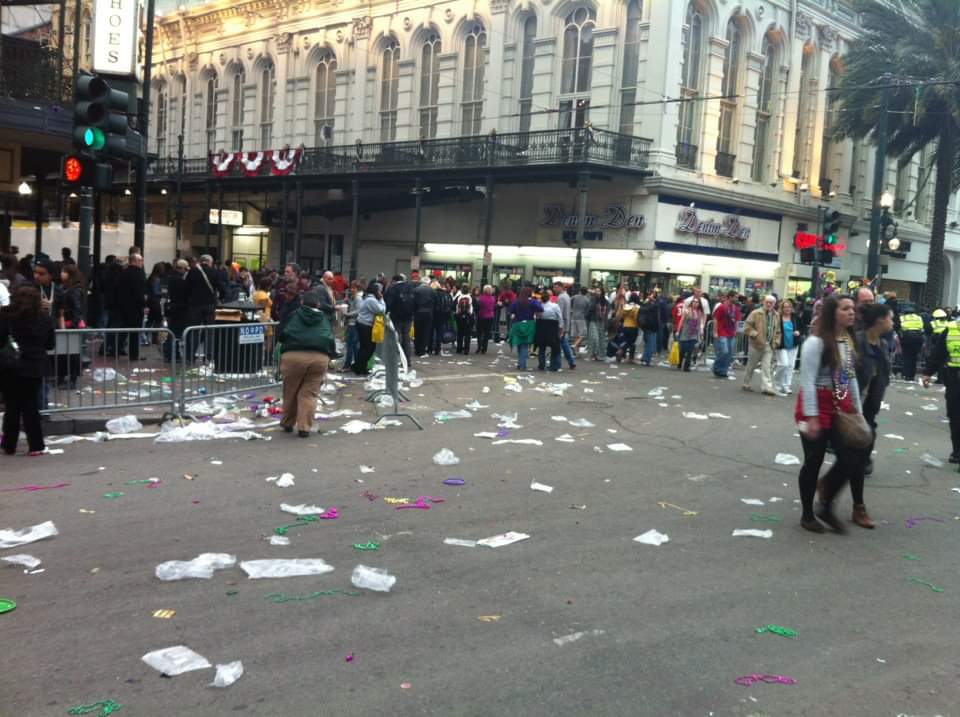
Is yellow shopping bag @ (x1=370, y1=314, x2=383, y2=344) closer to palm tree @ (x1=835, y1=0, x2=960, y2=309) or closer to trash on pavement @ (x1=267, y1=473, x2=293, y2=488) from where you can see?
trash on pavement @ (x1=267, y1=473, x2=293, y2=488)

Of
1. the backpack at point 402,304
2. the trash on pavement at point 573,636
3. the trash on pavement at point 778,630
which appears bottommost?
the trash on pavement at point 573,636

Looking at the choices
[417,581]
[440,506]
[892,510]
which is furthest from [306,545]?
[892,510]

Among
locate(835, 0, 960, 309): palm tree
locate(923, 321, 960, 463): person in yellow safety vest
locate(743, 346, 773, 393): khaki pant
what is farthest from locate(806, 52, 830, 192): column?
locate(923, 321, 960, 463): person in yellow safety vest

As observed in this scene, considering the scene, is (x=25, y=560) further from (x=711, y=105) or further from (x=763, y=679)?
(x=711, y=105)

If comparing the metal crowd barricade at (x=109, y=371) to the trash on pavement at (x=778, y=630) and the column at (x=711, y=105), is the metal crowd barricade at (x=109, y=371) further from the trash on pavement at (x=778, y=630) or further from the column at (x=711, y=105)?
the column at (x=711, y=105)

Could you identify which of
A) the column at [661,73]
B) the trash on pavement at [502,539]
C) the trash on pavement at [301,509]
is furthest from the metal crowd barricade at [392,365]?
the column at [661,73]

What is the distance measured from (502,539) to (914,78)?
3048cm

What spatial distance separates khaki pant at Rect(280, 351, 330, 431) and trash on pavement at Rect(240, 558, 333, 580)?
4.43 meters

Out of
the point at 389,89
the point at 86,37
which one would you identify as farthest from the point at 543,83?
the point at 86,37

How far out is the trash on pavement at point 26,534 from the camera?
18.8 ft

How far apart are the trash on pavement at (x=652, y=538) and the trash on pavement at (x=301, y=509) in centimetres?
234

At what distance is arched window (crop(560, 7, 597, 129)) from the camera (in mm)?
32531

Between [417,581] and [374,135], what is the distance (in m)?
36.0

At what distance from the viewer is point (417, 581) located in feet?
17.1
